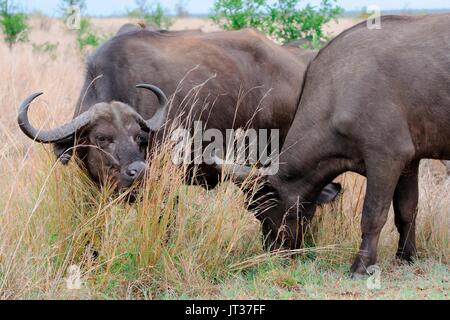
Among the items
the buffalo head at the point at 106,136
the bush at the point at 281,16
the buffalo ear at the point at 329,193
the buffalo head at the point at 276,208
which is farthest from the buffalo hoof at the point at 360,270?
the bush at the point at 281,16

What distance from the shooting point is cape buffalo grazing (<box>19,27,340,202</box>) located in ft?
22.9

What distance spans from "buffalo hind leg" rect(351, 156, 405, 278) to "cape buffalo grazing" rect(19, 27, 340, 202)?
5.93 ft

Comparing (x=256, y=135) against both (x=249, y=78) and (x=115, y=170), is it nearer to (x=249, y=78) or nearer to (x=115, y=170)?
(x=249, y=78)

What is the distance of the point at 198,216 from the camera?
6.86 meters

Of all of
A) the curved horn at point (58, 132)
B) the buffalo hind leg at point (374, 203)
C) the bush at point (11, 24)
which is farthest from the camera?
the bush at point (11, 24)

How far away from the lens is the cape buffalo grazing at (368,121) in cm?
661

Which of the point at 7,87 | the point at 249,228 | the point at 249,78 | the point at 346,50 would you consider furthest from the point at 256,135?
the point at 7,87

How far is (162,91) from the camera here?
7.98 meters

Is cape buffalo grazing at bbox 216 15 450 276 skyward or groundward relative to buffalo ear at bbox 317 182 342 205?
skyward

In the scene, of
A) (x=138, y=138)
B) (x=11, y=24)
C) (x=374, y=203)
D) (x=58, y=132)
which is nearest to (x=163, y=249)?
(x=138, y=138)

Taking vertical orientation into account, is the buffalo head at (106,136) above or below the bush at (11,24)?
above

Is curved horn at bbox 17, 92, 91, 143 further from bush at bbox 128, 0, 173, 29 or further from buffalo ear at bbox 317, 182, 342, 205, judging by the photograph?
bush at bbox 128, 0, 173, 29

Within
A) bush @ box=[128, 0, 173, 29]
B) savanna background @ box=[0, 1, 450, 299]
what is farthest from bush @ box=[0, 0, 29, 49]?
savanna background @ box=[0, 1, 450, 299]

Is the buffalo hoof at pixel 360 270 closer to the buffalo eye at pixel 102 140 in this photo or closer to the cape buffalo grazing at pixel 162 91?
the cape buffalo grazing at pixel 162 91
